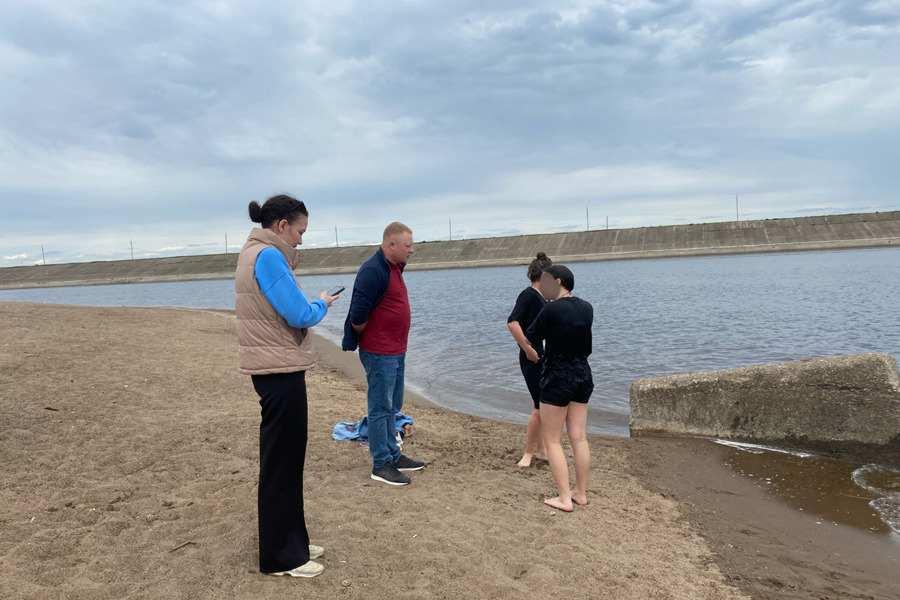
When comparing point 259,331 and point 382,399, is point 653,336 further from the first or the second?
point 259,331

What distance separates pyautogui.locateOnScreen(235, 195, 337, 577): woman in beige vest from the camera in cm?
308

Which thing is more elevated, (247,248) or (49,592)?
(247,248)

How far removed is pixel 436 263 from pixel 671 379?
232 feet

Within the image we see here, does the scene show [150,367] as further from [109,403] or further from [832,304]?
[832,304]

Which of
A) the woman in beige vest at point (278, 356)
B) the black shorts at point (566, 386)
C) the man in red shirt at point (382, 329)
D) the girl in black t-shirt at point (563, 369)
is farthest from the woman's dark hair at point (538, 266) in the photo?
the woman in beige vest at point (278, 356)

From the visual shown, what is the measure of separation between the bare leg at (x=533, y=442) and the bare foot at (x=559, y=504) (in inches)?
38.5

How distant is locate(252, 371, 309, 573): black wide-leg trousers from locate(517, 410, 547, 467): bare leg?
2809mm

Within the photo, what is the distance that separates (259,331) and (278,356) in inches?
6.7

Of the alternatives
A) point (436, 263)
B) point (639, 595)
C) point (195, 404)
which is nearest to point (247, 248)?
point (639, 595)

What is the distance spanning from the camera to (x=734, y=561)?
13.5 feet

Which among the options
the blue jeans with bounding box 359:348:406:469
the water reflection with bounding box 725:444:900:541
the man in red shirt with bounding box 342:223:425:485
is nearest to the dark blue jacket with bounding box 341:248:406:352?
the man in red shirt with bounding box 342:223:425:485

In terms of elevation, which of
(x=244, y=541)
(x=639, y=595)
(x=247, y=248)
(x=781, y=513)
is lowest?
(x=781, y=513)

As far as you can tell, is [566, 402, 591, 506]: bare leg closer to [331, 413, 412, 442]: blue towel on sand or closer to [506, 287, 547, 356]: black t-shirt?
[506, 287, 547, 356]: black t-shirt

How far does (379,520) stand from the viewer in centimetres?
417
